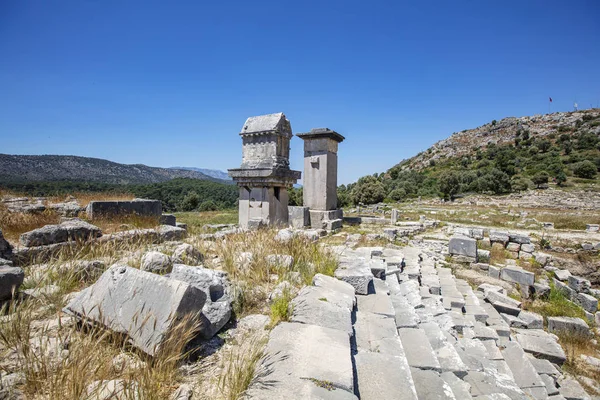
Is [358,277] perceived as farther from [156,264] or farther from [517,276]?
[517,276]

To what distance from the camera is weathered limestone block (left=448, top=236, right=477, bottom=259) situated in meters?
9.42

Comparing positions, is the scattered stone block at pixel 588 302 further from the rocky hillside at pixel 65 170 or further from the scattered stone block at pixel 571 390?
the rocky hillside at pixel 65 170

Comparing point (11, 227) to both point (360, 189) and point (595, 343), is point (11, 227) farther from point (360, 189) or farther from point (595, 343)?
point (360, 189)

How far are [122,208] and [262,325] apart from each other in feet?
18.8

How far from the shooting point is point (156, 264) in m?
3.47

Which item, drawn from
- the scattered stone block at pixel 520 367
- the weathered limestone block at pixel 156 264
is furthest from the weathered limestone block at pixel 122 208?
the scattered stone block at pixel 520 367

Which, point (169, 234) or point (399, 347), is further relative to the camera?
point (169, 234)

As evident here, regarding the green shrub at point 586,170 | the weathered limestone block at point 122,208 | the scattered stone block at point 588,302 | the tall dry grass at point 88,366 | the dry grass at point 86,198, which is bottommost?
the scattered stone block at point 588,302

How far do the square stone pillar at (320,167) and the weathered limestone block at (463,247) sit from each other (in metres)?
4.93

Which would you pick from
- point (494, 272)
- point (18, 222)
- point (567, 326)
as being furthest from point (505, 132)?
point (18, 222)

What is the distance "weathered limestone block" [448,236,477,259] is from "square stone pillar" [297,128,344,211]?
4930mm

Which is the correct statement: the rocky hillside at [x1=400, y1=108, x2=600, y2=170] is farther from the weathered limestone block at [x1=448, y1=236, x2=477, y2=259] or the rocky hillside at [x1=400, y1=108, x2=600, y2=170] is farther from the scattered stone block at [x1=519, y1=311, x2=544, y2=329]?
the scattered stone block at [x1=519, y1=311, x2=544, y2=329]

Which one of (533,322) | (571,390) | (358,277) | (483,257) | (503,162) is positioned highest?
(503,162)

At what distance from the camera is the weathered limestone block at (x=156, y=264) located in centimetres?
343
